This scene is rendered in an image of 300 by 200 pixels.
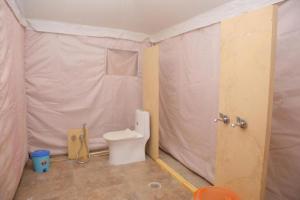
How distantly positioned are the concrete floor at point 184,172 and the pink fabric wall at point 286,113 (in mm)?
810

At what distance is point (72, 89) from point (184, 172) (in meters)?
2.08

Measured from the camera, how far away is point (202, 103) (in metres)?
2.56

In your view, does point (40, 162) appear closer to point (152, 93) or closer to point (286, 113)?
point (152, 93)

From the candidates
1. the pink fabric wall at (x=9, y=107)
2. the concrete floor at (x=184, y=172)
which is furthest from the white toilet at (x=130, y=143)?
the pink fabric wall at (x=9, y=107)

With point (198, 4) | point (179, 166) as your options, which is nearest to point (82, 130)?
point (179, 166)

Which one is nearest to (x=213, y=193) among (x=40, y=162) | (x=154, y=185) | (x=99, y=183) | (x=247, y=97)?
(x=247, y=97)

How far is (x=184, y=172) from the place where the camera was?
2719mm

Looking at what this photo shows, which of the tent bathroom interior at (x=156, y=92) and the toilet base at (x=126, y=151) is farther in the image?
the toilet base at (x=126, y=151)

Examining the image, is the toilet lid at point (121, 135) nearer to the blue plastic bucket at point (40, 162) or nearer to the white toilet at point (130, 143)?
the white toilet at point (130, 143)

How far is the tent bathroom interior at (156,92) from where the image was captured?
1601mm

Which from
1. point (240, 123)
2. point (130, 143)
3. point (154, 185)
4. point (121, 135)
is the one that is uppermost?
point (240, 123)

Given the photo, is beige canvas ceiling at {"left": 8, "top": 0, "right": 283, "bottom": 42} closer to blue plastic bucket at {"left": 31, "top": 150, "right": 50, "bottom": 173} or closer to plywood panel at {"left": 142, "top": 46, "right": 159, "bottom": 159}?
plywood panel at {"left": 142, "top": 46, "right": 159, "bottom": 159}

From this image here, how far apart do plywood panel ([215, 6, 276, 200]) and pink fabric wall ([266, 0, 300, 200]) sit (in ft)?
1.16

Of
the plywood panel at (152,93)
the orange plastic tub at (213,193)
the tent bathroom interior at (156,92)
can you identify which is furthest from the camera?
the plywood panel at (152,93)
